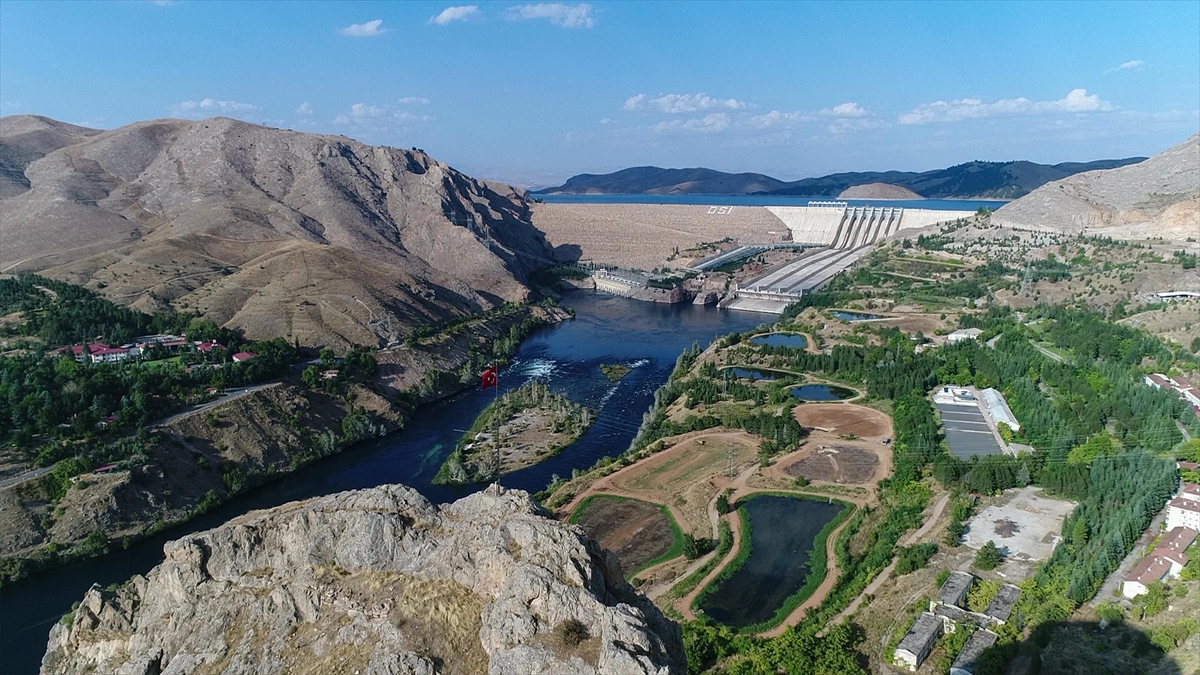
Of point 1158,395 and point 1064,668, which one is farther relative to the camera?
point 1158,395

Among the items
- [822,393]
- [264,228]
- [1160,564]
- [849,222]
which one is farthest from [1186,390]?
[849,222]

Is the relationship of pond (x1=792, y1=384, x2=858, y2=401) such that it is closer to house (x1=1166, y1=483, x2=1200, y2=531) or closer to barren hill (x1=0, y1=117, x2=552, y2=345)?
house (x1=1166, y1=483, x2=1200, y2=531)

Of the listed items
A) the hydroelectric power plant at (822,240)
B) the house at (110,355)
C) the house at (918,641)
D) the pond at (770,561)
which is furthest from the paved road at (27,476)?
the hydroelectric power plant at (822,240)

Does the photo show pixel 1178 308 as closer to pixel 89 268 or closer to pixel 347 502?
pixel 347 502

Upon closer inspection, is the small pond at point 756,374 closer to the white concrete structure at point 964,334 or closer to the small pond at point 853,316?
the white concrete structure at point 964,334

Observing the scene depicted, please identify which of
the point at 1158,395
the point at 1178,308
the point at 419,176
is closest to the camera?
the point at 1158,395

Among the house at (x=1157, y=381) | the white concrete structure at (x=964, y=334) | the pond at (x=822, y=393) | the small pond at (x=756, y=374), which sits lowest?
the pond at (x=822, y=393)

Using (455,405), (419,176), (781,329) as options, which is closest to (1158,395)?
(781,329)
